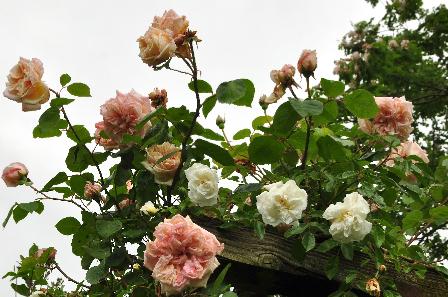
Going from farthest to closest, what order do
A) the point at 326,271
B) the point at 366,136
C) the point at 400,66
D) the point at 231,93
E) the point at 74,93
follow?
the point at 400,66, the point at 366,136, the point at 74,93, the point at 326,271, the point at 231,93

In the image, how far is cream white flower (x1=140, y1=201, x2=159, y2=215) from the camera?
158 cm

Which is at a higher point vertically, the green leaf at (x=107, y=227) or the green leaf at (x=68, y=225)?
the green leaf at (x=68, y=225)

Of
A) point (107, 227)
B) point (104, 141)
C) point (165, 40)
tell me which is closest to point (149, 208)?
point (107, 227)

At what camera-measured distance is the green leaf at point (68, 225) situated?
68.4 inches

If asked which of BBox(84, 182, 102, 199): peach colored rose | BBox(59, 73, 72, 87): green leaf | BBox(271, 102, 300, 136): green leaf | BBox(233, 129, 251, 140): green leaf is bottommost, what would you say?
BBox(84, 182, 102, 199): peach colored rose

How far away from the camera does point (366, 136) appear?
5.69 feet

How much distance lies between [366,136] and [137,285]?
2.48ft

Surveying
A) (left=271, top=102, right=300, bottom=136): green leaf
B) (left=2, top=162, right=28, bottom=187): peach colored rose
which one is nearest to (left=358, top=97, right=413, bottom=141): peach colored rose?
(left=271, top=102, right=300, bottom=136): green leaf

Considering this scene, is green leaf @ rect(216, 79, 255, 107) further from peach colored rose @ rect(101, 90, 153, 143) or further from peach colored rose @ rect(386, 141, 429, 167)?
peach colored rose @ rect(386, 141, 429, 167)

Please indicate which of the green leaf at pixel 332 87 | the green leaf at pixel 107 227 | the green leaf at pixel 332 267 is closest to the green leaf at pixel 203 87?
the green leaf at pixel 332 87

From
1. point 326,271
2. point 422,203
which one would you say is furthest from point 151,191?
point 422,203

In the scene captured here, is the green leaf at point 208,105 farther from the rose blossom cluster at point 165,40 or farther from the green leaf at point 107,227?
the green leaf at point 107,227

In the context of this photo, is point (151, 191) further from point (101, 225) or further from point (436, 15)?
point (436, 15)

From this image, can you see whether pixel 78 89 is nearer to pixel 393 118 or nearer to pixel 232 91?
pixel 232 91
